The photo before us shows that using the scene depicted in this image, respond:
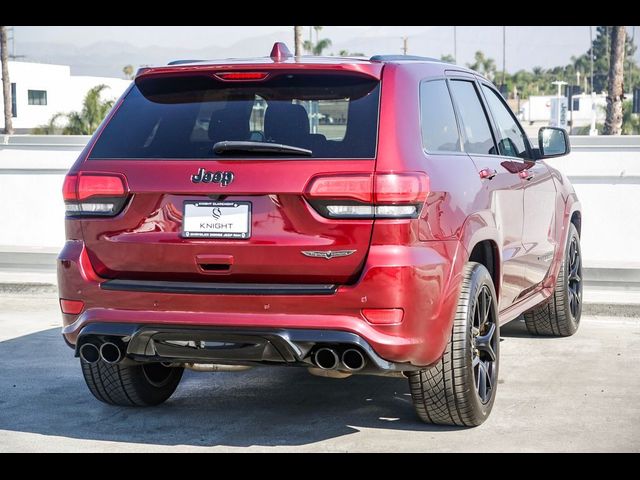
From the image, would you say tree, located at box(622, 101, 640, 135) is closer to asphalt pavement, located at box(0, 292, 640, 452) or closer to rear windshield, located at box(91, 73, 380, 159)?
asphalt pavement, located at box(0, 292, 640, 452)

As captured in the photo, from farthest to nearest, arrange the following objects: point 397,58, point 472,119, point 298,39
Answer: point 298,39 < point 472,119 < point 397,58

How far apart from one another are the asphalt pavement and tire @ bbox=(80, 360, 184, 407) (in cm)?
7

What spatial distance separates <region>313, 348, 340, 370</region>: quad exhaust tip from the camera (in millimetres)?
5059

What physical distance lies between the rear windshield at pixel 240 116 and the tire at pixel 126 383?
48.4 inches

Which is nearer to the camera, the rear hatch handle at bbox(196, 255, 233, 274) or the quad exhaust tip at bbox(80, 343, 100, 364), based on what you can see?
the rear hatch handle at bbox(196, 255, 233, 274)

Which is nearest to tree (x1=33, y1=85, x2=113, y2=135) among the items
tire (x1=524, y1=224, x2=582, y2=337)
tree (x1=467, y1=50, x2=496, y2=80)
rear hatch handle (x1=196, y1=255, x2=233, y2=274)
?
tire (x1=524, y1=224, x2=582, y2=337)

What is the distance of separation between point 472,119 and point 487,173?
16.7 inches

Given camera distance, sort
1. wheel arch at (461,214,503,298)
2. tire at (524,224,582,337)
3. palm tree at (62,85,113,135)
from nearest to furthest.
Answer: wheel arch at (461,214,503,298) < tire at (524,224,582,337) < palm tree at (62,85,113,135)

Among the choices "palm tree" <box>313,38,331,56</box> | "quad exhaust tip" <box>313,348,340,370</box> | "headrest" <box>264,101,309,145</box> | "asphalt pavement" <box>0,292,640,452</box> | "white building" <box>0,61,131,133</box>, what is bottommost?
"asphalt pavement" <box>0,292,640,452</box>

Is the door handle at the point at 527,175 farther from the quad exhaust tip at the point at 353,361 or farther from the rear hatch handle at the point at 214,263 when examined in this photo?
the rear hatch handle at the point at 214,263

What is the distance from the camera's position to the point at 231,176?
5160 millimetres

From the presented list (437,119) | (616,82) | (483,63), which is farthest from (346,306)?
(483,63)

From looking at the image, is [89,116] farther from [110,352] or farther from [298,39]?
[110,352]

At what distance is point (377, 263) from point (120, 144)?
140cm
